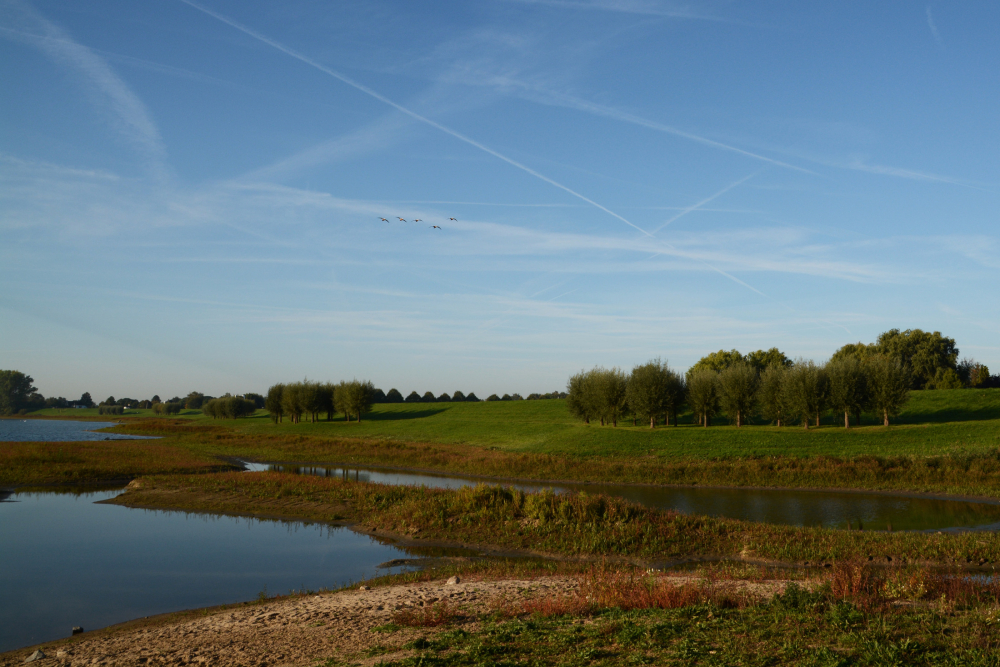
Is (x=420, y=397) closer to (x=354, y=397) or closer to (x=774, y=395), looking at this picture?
A: (x=354, y=397)

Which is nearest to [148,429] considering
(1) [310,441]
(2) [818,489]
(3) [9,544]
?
(1) [310,441]

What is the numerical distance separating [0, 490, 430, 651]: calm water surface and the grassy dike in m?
2.26

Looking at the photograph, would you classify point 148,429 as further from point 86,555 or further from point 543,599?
point 543,599

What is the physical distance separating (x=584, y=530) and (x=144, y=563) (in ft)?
54.9

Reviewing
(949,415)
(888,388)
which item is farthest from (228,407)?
(949,415)

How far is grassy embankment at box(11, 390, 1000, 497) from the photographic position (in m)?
41.2

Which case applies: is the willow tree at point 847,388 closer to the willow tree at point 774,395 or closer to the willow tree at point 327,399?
the willow tree at point 774,395

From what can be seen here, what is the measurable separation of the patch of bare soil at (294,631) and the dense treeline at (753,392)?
57.9 metres

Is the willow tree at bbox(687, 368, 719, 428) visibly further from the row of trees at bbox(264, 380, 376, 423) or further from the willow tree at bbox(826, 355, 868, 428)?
the row of trees at bbox(264, 380, 376, 423)

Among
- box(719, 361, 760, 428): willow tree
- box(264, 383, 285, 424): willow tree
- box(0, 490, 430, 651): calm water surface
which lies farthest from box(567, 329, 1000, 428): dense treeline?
box(264, 383, 285, 424): willow tree

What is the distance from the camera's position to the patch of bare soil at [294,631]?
11891 millimetres

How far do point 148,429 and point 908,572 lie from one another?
134 meters

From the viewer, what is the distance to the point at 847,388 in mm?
64625

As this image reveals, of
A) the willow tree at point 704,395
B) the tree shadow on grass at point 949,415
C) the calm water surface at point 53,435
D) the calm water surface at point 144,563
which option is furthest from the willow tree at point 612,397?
the calm water surface at point 53,435
